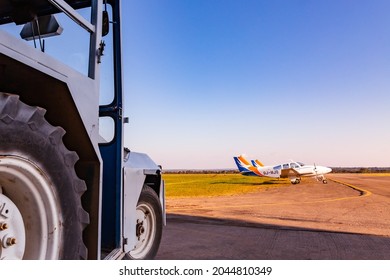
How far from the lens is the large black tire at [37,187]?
1518mm

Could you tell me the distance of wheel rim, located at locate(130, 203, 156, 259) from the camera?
3443mm

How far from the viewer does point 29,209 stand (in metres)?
1.67

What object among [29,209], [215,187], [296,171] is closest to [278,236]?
[29,209]

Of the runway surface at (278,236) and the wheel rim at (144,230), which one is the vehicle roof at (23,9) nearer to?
the wheel rim at (144,230)

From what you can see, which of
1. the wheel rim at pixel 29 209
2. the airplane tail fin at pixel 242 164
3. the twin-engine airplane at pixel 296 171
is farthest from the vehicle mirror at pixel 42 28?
the airplane tail fin at pixel 242 164

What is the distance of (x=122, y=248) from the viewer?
8.98ft

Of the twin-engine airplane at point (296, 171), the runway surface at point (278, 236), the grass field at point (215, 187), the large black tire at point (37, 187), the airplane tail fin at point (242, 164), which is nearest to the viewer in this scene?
the large black tire at point (37, 187)

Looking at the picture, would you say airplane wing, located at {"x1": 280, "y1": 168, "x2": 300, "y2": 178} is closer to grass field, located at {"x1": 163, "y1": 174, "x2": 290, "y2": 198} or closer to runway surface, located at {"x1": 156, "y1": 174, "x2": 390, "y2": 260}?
grass field, located at {"x1": 163, "y1": 174, "x2": 290, "y2": 198}

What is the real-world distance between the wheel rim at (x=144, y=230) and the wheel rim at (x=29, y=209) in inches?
67.1

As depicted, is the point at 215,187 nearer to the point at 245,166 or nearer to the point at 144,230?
the point at 245,166

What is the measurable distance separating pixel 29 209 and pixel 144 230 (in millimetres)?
2070
